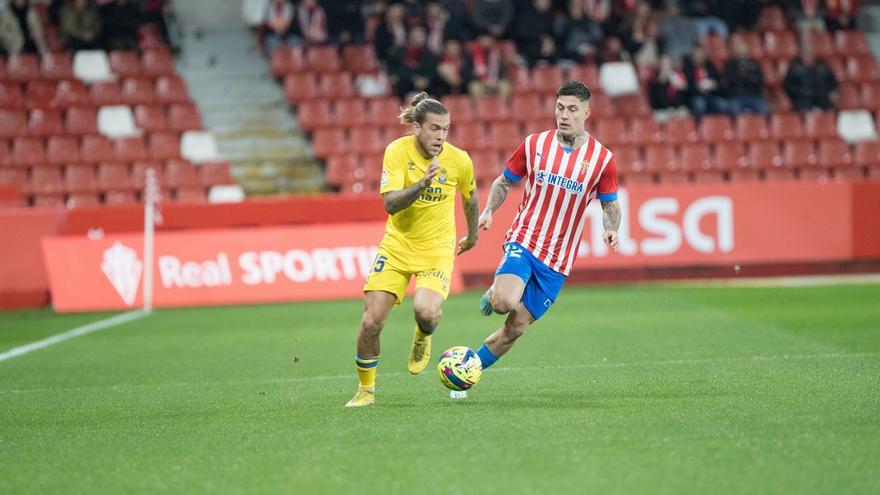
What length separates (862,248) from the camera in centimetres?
2025

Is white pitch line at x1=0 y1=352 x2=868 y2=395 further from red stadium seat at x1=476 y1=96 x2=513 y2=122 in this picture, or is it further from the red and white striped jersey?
red stadium seat at x1=476 y1=96 x2=513 y2=122

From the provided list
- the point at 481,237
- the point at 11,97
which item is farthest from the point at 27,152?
the point at 481,237

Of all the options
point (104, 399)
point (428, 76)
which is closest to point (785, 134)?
point (428, 76)

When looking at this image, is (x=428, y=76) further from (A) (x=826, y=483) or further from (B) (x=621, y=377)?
(A) (x=826, y=483)

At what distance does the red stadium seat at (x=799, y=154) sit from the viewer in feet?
75.5

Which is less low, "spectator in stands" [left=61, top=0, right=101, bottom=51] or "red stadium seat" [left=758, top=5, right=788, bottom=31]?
"spectator in stands" [left=61, top=0, right=101, bottom=51]

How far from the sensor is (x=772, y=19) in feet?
86.6

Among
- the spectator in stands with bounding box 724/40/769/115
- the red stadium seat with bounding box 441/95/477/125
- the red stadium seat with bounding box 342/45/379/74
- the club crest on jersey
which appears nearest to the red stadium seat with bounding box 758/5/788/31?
the spectator in stands with bounding box 724/40/769/115

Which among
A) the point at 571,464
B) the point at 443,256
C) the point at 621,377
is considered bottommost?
the point at 621,377

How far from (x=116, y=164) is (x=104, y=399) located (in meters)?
13.0

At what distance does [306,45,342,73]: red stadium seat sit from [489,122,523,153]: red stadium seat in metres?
3.31

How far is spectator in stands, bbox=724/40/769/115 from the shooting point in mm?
24031

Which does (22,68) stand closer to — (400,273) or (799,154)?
(799,154)

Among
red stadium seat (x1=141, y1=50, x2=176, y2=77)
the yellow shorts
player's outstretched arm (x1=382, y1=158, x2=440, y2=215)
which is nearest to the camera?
player's outstretched arm (x1=382, y1=158, x2=440, y2=215)
